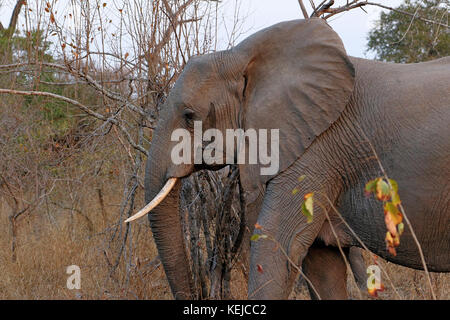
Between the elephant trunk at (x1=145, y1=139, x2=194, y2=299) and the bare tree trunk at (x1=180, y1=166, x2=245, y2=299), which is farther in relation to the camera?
the bare tree trunk at (x1=180, y1=166, x2=245, y2=299)

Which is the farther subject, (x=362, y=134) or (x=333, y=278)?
(x=333, y=278)

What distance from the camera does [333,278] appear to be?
161 inches

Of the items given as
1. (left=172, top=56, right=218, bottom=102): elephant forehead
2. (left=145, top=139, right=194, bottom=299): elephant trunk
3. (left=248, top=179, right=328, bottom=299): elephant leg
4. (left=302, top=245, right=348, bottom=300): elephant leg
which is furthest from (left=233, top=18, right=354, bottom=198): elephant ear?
(left=302, top=245, right=348, bottom=300): elephant leg

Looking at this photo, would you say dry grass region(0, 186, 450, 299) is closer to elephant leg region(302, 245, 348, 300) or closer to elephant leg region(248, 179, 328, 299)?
elephant leg region(302, 245, 348, 300)

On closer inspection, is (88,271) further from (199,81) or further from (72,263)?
(199,81)

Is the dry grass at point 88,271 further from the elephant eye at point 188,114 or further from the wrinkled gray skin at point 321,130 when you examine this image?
the elephant eye at point 188,114

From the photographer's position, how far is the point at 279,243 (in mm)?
3484

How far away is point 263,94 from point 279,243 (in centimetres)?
82

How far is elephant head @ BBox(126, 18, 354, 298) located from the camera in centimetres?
358

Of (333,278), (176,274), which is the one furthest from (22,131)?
(333,278)

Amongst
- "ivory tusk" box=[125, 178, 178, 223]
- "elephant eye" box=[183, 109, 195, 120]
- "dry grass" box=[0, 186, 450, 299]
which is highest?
"elephant eye" box=[183, 109, 195, 120]

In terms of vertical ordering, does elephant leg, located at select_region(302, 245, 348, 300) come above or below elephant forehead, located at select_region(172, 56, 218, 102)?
below
